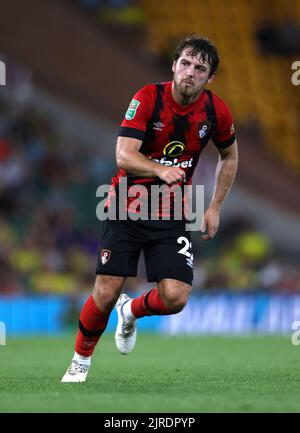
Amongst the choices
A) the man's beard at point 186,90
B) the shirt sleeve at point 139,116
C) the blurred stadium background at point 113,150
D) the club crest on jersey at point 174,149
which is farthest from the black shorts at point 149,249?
the blurred stadium background at point 113,150

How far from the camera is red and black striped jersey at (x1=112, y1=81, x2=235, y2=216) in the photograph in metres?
6.49

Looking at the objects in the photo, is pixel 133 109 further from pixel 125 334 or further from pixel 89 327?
pixel 125 334

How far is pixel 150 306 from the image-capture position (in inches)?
265

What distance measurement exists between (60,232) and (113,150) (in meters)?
2.39

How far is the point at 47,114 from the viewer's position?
59.5 ft

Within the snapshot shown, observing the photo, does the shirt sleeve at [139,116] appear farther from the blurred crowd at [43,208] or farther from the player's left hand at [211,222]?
the blurred crowd at [43,208]

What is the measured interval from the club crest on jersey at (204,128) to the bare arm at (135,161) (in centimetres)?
45

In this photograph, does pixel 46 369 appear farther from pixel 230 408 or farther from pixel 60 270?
pixel 60 270

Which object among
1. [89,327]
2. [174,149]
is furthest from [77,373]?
[174,149]

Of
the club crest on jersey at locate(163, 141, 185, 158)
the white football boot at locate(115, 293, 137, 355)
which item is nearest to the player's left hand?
the club crest on jersey at locate(163, 141, 185, 158)

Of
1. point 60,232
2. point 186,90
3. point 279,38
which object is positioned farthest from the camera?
point 279,38

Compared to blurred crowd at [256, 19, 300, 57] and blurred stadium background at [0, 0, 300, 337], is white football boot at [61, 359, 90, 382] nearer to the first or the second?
blurred stadium background at [0, 0, 300, 337]

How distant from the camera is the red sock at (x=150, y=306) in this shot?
21.8 ft
